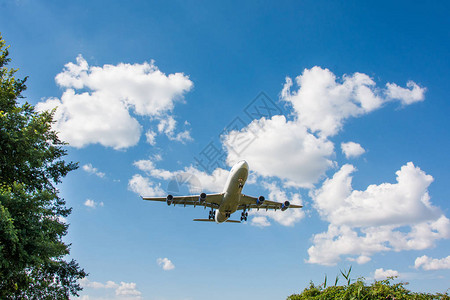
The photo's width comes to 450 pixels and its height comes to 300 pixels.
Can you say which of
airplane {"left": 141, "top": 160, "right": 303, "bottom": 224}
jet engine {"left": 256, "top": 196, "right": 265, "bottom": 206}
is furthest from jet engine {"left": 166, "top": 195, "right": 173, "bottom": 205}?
jet engine {"left": 256, "top": 196, "right": 265, "bottom": 206}

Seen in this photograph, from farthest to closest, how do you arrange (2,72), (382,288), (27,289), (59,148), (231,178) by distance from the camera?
1. (231,178)
2. (59,148)
3. (2,72)
4. (27,289)
5. (382,288)

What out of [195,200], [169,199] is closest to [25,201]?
[169,199]

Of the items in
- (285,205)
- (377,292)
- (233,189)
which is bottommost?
(377,292)

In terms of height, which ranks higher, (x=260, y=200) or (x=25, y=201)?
(x=260, y=200)

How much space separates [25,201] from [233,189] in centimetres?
1851

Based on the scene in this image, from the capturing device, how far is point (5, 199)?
1271 centimetres

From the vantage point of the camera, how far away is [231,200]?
3070 cm

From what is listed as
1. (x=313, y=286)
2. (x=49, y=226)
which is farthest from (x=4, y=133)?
(x=313, y=286)

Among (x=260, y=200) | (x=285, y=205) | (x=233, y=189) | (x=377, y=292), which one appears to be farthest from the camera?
(x=285, y=205)

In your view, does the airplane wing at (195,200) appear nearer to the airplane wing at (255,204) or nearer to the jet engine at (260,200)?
the airplane wing at (255,204)

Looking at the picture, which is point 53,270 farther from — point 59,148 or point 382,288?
point 382,288

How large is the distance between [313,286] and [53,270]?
17348 millimetres

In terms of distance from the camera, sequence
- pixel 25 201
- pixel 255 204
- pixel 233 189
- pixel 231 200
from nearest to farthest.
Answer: pixel 25 201, pixel 233 189, pixel 231 200, pixel 255 204

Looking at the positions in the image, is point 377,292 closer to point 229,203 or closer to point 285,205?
point 229,203
